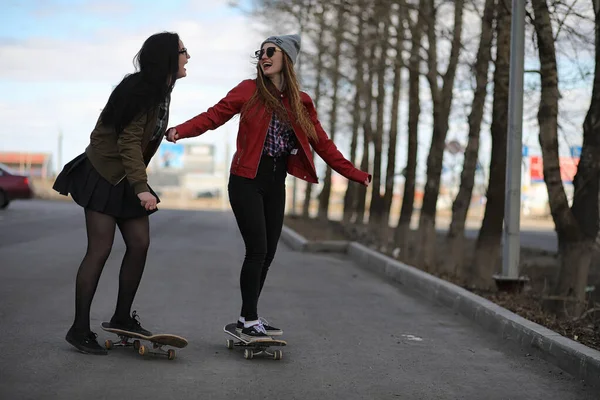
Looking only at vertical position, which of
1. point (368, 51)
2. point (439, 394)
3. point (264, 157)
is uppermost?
point (368, 51)

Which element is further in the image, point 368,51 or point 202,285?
point 368,51

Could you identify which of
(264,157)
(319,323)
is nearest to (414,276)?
(319,323)

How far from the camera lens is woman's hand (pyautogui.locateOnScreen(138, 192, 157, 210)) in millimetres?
5789

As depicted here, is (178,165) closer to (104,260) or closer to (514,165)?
(514,165)

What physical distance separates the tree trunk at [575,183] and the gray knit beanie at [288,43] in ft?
22.1

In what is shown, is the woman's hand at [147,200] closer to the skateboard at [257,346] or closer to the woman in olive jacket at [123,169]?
the woman in olive jacket at [123,169]

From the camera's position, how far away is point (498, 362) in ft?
22.1

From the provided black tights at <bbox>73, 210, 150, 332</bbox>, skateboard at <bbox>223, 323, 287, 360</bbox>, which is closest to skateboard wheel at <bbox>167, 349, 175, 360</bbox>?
black tights at <bbox>73, 210, 150, 332</bbox>

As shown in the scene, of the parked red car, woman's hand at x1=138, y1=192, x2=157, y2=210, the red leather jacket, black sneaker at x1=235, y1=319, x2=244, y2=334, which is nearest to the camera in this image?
woman's hand at x1=138, y1=192, x2=157, y2=210

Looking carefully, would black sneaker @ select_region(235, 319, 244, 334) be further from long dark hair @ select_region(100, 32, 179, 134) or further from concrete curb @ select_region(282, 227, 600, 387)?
concrete curb @ select_region(282, 227, 600, 387)

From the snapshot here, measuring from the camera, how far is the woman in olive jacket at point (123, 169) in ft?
19.1

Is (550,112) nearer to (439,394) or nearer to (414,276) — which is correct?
(414,276)

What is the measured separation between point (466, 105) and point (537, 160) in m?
3.20

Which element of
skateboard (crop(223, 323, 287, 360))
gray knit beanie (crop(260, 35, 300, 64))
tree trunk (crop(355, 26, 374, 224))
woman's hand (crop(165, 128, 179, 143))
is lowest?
skateboard (crop(223, 323, 287, 360))
